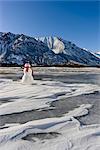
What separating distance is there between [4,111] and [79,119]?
235 centimetres

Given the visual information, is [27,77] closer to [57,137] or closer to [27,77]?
[27,77]

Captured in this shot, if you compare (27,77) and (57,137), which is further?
(27,77)

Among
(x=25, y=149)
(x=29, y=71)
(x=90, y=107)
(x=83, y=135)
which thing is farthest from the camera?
(x=29, y=71)

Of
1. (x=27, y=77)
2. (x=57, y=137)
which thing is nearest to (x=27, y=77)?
(x=27, y=77)

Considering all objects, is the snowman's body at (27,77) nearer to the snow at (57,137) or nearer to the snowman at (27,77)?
the snowman at (27,77)

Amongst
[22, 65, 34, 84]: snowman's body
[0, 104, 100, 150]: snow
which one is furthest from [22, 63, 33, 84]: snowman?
[0, 104, 100, 150]: snow

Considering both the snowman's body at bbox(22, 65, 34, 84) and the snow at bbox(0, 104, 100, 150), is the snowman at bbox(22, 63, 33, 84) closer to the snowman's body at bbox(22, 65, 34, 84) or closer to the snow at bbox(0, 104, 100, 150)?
the snowman's body at bbox(22, 65, 34, 84)

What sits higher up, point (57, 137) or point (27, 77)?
point (27, 77)

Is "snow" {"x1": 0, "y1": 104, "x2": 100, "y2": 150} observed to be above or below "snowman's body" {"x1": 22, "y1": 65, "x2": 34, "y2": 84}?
below

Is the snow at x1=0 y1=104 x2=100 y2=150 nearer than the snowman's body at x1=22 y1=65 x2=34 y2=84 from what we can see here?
Yes

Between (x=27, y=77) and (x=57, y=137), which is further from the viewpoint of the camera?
(x=27, y=77)

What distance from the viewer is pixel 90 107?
905 centimetres

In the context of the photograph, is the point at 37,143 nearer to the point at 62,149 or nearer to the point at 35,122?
the point at 62,149

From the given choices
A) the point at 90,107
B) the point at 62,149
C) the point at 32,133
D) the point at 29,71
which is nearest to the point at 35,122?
the point at 32,133
